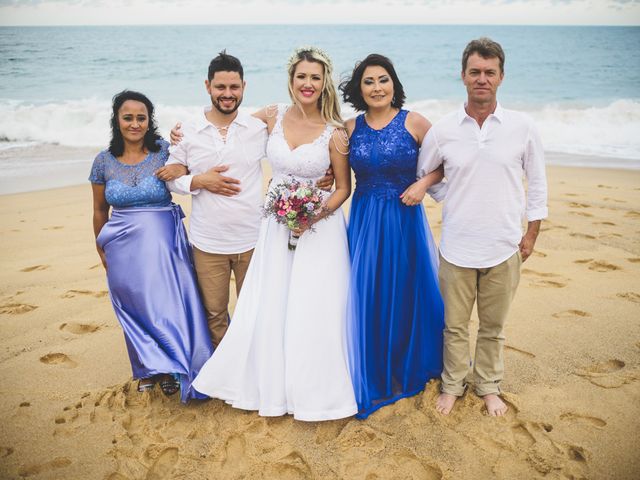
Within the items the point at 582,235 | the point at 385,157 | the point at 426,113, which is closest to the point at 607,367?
the point at 385,157

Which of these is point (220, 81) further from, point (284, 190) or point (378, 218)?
point (378, 218)

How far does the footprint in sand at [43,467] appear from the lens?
291cm

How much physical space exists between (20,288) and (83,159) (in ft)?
27.9

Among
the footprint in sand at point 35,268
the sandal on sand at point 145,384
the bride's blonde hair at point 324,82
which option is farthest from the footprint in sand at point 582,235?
the footprint in sand at point 35,268

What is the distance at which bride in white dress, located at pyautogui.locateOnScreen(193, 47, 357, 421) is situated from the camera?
10.7 feet

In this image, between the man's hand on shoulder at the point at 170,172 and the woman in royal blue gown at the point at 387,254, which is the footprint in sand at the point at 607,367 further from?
the man's hand on shoulder at the point at 170,172

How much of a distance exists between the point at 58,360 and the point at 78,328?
56 cm

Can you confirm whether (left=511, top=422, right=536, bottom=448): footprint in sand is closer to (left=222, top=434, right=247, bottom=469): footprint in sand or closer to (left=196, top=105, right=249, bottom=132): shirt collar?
(left=222, top=434, right=247, bottom=469): footprint in sand

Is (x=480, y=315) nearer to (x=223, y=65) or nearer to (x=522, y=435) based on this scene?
(x=522, y=435)

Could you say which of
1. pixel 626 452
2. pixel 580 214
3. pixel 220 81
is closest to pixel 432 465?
pixel 626 452

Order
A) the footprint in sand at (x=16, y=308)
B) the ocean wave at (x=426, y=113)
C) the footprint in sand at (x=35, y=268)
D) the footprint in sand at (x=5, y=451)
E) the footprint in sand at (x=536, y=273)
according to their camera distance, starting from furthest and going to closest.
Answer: the ocean wave at (x=426, y=113), the footprint in sand at (x=35, y=268), the footprint in sand at (x=536, y=273), the footprint in sand at (x=16, y=308), the footprint in sand at (x=5, y=451)

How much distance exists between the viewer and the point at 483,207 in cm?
302

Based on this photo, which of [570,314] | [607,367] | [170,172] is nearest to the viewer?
[170,172]

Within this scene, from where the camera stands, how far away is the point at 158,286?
3527 millimetres
